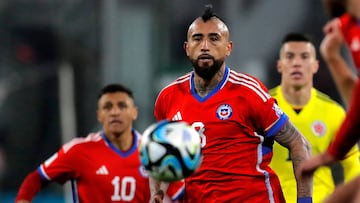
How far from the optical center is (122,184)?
8.92m

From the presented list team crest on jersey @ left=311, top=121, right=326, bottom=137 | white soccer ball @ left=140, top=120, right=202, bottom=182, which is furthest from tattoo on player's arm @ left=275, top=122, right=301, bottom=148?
team crest on jersey @ left=311, top=121, right=326, bottom=137

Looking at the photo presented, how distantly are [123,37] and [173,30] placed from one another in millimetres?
652

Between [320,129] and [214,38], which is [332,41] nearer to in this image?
[214,38]

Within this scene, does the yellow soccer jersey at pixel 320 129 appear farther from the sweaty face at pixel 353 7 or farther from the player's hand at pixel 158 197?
the sweaty face at pixel 353 7

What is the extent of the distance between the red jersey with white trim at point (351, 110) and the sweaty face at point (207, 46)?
1.54m

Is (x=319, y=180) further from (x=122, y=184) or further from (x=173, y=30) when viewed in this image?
(x=173, y=30)

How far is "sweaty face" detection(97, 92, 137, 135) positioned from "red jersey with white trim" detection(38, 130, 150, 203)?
0.65ft

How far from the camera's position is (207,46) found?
23.2 ft

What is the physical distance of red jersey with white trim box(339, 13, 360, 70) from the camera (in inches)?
217

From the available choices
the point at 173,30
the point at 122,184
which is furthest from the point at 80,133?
the point at 122,184

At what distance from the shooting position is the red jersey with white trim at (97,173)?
348 inches

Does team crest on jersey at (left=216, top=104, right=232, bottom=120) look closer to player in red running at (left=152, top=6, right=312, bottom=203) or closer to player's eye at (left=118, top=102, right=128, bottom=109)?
player in red running at (left=152, top=6, right=312, bottom=203)

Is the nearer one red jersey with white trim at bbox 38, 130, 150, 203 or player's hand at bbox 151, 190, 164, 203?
player's hand at bbox 151, 190, 164, 203

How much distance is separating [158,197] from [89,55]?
7965mm
